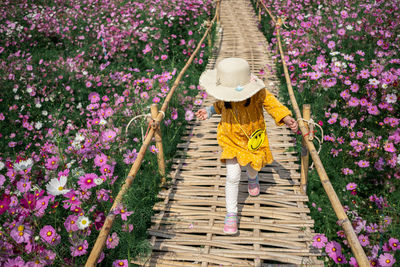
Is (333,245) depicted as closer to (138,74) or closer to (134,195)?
(134,195)

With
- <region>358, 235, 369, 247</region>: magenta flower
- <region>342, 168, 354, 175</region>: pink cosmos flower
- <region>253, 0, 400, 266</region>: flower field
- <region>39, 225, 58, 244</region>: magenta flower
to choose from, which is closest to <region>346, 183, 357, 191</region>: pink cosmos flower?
<region>253, 0, 400, 266</region>: flower field

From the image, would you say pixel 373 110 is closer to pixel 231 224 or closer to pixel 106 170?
pixel 231 224

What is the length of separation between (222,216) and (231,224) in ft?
0.75

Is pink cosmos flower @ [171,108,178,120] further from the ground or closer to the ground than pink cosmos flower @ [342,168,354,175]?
further from the ground

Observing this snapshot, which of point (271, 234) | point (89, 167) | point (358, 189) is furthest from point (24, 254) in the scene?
point (358, 189)

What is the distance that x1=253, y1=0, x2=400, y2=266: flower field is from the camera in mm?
2246

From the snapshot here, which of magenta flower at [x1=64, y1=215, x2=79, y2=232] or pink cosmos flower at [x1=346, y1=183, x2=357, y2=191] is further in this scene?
pink cosmos flower at [x1=346, y1=183, x2=357, y2=191]

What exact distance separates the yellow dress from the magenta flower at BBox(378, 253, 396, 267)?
102 centimetres

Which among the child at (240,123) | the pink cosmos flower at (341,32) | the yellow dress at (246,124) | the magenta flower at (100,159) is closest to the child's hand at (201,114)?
the child at (240,123)

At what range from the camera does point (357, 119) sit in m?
3.61

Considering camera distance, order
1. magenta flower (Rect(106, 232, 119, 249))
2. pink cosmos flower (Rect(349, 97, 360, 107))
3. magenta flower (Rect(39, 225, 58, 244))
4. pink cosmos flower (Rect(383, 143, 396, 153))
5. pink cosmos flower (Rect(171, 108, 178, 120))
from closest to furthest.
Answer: magenta flower (Rect(39, 225, 58, 244)) → magenta flower (Rect(106, 232, 119, 249)) → pink cosmos flower (Rect(383, 143, 396, 153)) → pink cosmos flower (Rect(349, 97, 360, 107)) → pink cosmos flower (Rect(171, 108, 178, 120))

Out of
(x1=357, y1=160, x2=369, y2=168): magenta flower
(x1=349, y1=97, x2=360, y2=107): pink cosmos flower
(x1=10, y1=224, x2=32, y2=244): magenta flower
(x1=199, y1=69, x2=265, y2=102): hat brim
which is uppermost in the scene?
(x1=199, y1=69, x2=265, y2=102): hat brim

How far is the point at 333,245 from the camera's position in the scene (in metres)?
2.06

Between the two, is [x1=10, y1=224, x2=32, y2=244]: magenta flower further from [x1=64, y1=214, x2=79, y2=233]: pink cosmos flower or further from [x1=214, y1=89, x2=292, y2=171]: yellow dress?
[x1=214, y1=89, x2=292, y2=171]: yellow dress
